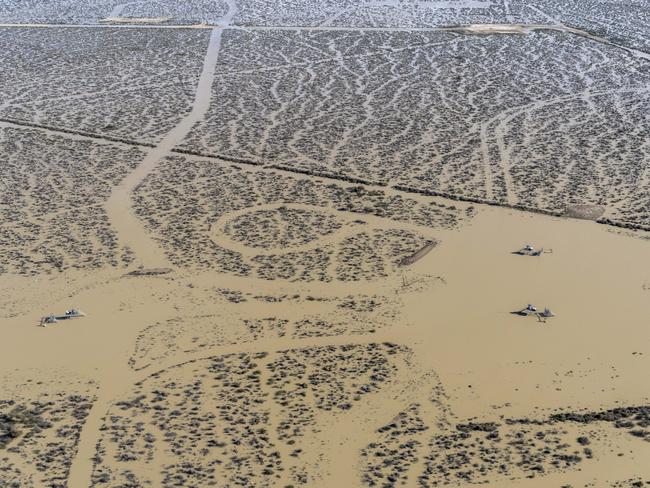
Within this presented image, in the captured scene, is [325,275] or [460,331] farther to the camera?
[325,275]

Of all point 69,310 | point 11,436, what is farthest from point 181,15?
point 11,436

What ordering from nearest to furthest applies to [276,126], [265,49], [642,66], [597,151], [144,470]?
[144,470] → [597,151] → [276,126] → [642,66] → [265,49]

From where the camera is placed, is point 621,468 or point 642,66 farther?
point 642,66

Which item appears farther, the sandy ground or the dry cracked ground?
the sandy ground

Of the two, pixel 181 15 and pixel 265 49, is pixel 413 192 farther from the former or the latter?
pixel 181 15

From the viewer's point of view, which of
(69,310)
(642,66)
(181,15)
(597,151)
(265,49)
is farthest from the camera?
(181,15)

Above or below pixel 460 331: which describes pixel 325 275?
above

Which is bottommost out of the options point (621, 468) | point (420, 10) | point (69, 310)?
point (621, 468)

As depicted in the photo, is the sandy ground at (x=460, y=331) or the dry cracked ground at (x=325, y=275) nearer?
the dry cracked ground at (x=325, y=275)
